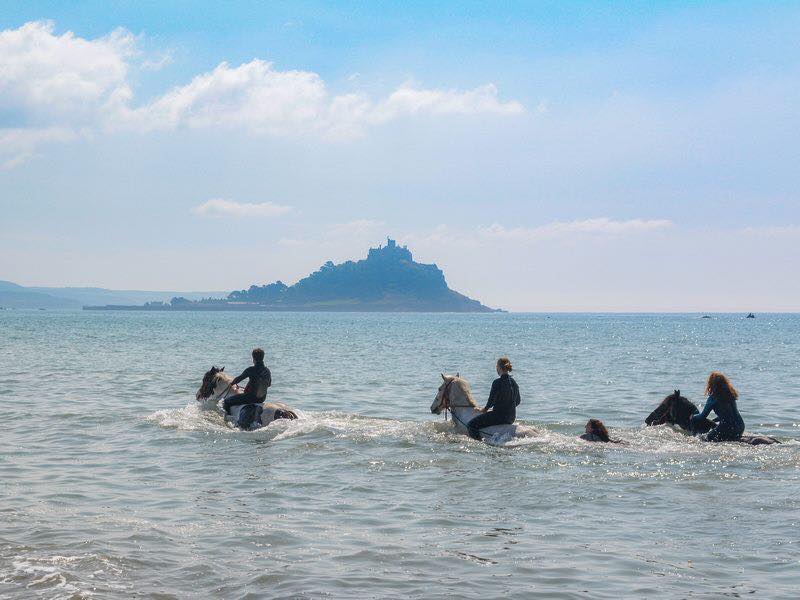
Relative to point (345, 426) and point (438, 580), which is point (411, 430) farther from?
point (438, 580)

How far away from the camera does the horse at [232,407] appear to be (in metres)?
19.7

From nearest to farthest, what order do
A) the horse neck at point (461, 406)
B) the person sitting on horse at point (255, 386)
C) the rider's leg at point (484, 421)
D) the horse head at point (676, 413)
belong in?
the rider's leg at point (484, 421)
the horse neck at point (461, 406)
the horse head at point (676, 413)
the person sitting on horse at point (255, 386)

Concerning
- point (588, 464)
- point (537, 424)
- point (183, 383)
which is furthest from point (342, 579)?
point (183, 383)

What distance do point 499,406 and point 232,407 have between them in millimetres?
6836

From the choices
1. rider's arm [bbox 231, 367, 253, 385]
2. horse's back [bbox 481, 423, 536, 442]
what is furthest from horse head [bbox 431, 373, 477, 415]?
rider's arm [bbox 231, 367, 253, 385]

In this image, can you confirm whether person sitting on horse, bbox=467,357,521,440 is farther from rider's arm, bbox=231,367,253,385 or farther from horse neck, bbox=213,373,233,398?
horse neck, bbox=213,373,233,398

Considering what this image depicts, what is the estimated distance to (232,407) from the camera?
20.2 m

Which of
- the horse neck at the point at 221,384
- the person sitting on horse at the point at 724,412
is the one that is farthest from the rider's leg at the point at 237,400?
the person sitting on horse at the point at 724,412

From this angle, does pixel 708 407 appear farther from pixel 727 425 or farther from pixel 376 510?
pixel 376 510

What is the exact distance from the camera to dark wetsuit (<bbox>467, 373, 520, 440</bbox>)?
17578mm

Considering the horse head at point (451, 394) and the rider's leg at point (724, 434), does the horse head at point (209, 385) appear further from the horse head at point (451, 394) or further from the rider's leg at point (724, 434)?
the rider's leg at point (724, 434)

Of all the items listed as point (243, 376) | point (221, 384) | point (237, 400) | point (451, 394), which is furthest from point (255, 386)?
point (451, 394)

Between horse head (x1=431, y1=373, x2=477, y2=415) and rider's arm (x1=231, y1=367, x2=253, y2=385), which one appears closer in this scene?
horse head (x1=431, y1=373, x2=477, y2=415)

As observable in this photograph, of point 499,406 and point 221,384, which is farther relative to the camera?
point 221,384
